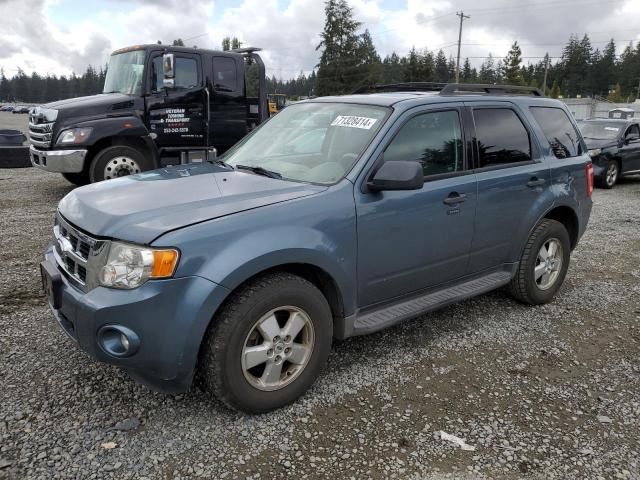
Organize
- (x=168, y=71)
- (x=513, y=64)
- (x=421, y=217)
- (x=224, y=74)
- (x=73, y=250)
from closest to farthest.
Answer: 1. (x=73, y=250)
2. (x=421, y=217)
3. (x=168, y=71)
4. (x=224, y=74)
5. (x=513, y=64)

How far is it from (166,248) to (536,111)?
349 cm

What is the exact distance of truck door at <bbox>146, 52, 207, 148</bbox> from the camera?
28.4 ft

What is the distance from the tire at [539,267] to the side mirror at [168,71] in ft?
20.4

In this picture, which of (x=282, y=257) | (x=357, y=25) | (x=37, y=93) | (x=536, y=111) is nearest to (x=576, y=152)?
(x=536, y=111)

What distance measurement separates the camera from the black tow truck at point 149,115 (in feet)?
26.7

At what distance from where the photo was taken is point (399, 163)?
3.08 meters

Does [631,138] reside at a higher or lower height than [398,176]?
lower

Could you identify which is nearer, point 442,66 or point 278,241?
point 278,241

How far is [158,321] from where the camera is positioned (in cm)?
246

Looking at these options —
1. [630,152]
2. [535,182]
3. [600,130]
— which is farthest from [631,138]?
[535,182]

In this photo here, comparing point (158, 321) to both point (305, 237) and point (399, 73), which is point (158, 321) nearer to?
point (305, 237)

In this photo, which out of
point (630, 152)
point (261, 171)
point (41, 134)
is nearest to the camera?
point (261, 171)

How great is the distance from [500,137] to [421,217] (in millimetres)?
1214

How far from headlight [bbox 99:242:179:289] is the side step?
4.23ft
